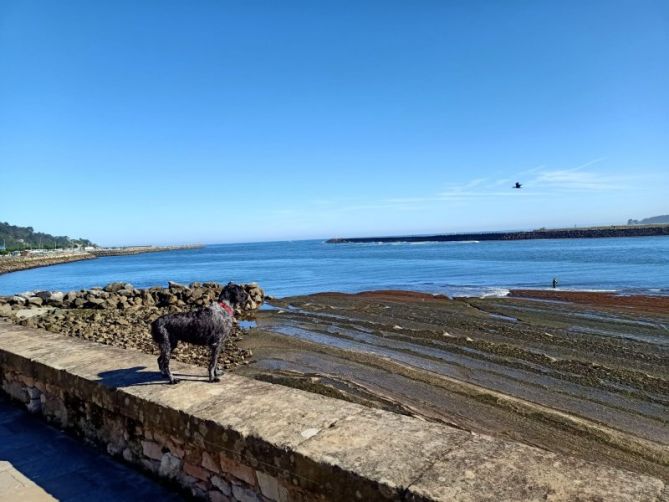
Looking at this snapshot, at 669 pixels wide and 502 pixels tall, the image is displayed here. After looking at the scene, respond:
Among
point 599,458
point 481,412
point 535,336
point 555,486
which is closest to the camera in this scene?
point 555,486

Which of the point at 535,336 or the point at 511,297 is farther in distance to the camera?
the point at 511,297

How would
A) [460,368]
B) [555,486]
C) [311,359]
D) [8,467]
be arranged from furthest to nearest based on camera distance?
[311,359]
[460,368]
[8,467]
[555,486]

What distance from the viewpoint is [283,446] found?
8.75 ft

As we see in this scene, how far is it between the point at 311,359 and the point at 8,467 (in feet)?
28.5

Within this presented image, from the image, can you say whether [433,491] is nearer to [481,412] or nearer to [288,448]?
[288,448]

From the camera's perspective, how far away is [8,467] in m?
3.77

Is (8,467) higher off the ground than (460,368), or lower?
Answer: higher

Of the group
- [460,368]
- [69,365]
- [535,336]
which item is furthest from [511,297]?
[69,365]

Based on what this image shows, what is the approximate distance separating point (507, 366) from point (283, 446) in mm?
9503

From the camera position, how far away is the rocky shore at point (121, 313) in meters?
12.6

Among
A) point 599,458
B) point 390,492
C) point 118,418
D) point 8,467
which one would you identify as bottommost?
point 599,458

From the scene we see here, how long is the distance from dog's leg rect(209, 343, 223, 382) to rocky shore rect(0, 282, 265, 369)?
7.32m

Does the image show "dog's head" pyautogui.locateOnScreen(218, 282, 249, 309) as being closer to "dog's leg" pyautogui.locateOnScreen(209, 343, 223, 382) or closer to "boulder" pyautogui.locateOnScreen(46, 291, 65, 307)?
"dog's leg" pyautogui.locateOnScreen(209, 343, 223, 382)

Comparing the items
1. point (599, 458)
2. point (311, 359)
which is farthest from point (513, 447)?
point (311, 359)
